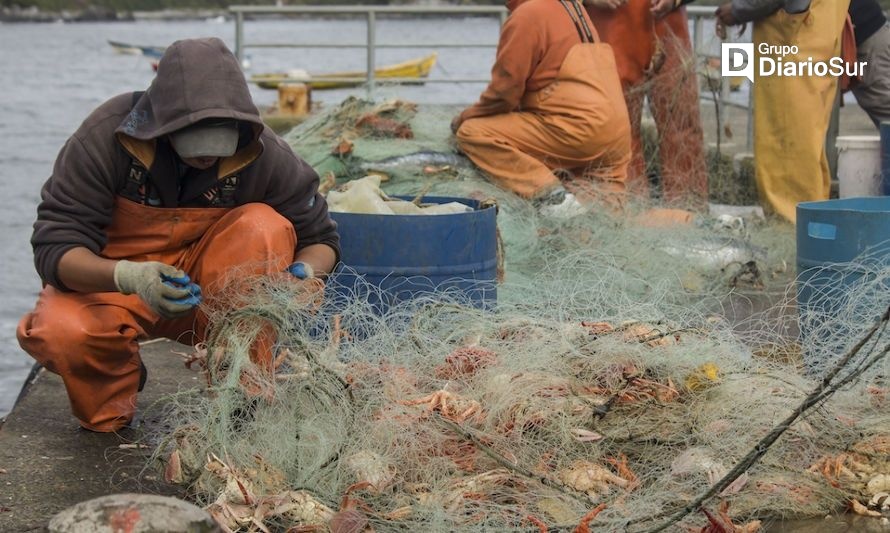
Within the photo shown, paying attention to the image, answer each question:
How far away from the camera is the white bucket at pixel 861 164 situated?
23.6ft

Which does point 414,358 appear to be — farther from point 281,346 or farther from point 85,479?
point 85,479

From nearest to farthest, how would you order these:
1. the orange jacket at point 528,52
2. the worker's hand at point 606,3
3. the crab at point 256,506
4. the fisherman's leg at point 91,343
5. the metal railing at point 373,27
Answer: the crab at point 256,506, the fisherman's leg at point 91,343, the orange jacket at point 528,52, the worker's hand at point 606,3, the metal railing at point 373,27

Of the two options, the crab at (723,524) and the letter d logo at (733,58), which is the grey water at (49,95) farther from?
the crab at (723,524)

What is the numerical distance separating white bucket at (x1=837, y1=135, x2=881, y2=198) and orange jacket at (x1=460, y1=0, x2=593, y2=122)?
1.64 meters

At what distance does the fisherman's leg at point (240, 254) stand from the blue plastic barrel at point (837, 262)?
1.79 m

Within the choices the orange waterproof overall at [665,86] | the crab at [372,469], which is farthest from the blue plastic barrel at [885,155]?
the crab at [372,469]

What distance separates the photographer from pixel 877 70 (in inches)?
303

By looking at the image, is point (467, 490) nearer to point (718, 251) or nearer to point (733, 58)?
point (718, 251)

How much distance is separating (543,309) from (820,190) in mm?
→ 3401

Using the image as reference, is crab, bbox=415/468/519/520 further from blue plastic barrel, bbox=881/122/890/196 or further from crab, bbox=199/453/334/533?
blue plastic barrel, bbox=881/122/890/196

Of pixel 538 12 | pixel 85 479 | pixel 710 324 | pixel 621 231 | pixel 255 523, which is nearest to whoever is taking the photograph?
pixel 255 523

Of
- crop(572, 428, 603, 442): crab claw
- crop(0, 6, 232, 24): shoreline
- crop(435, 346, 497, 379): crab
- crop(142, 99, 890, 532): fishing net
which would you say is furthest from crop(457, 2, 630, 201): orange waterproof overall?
crop(0, 6, 232, 24): shoreline

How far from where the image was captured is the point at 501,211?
666 cm

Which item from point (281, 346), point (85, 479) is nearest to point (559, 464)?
point (281, 346)
